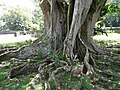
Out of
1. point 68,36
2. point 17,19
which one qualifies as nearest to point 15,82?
point 68,36

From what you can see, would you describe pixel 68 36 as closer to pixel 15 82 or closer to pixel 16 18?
pixel 15 82

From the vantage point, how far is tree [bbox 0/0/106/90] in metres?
6.88

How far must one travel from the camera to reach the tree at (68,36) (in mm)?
6875

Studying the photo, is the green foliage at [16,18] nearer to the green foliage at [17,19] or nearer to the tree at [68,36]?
the green foliage at [17,19]

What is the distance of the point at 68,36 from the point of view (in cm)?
755

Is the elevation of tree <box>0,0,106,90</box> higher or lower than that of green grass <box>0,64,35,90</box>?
higher

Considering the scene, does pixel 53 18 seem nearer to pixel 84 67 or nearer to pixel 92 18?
pixel 92 18

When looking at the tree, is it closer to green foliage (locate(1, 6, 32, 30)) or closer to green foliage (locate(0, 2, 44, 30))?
green foliage (locate(0, 2, 44, 30))

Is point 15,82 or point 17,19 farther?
point 17,19

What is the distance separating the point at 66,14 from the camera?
346 inches

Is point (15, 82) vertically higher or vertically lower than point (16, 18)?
lower

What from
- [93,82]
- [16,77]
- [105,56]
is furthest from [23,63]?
[105,56]

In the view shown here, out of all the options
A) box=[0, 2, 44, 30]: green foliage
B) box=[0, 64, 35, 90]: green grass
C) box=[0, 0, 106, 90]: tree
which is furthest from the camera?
box=[0, 2, 44, 30]: green foliage

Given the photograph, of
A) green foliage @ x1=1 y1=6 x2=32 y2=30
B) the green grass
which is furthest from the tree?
green foliage @ x1=1 y1=6 x2=32 y2=30
